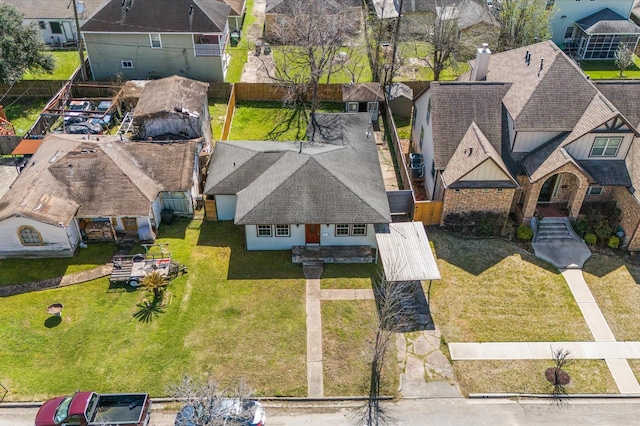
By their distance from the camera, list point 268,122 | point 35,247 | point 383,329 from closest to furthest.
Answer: point 383,329 → point 35,247 → point 268,122

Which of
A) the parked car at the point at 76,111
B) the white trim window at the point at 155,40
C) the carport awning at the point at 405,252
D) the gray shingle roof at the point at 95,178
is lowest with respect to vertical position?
the parked car at the point at 76,111

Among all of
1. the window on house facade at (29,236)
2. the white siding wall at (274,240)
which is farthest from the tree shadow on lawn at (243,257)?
the window on house facade at (29,236)

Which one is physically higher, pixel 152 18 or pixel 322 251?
pixel 152 18

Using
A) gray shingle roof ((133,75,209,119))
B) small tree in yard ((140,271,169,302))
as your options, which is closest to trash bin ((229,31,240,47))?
gray shingle roof ((133,75,209,119))

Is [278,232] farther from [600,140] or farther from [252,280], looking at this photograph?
[600,140]

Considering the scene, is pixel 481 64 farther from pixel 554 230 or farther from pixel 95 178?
pixel 95 178

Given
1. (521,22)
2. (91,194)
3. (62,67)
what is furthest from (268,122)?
(521,22)

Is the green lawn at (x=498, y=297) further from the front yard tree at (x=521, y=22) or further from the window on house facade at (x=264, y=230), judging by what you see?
the front yard tree at (x=521, y=22)
